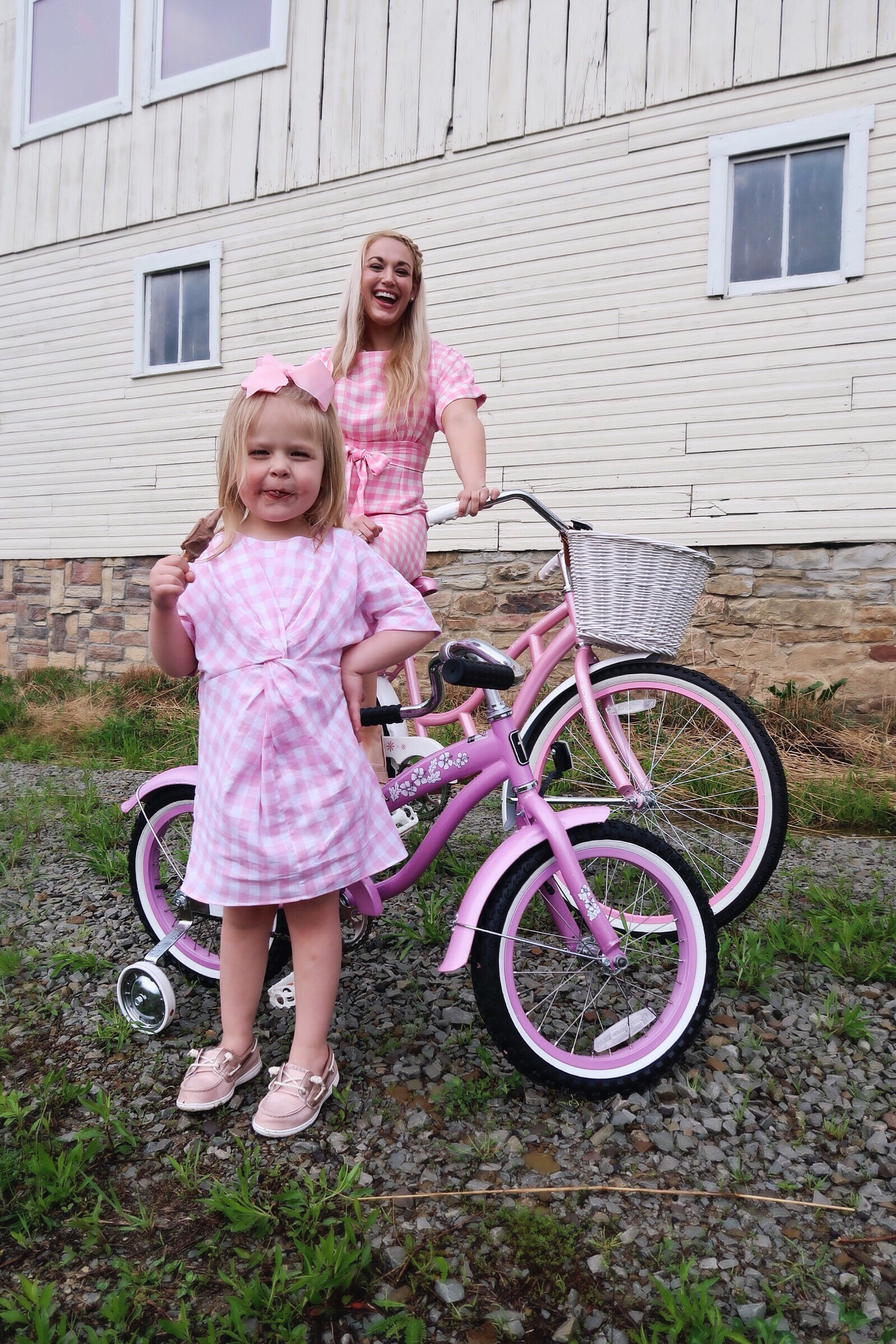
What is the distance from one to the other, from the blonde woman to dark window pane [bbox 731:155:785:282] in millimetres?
4059

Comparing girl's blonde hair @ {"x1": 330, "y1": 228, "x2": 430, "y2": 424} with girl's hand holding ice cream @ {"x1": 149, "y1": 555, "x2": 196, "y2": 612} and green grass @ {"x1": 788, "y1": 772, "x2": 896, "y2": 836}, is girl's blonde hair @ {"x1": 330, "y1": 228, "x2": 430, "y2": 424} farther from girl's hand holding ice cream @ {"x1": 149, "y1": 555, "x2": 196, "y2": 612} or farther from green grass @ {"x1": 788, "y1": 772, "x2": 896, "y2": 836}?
green grass @ {"x1": 788, "y1": 772, "x2": 896, "y2": 836}

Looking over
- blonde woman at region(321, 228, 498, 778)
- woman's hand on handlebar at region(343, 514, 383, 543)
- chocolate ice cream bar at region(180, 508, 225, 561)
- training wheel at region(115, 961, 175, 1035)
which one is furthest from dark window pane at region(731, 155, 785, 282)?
training wheel at region(115, 961, 175, 1035)

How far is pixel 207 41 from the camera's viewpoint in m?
7.47

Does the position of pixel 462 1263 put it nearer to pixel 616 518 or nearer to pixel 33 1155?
pixel 33 1155

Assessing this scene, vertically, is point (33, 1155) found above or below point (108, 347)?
below

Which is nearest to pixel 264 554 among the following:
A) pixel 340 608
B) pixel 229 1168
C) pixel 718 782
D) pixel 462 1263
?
pixel 340 608

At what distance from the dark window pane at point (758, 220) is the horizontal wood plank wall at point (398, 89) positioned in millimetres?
514

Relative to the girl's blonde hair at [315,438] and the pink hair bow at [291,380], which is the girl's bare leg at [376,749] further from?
the pink hair bow at [291,380]

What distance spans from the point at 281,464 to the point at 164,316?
7.23 metres

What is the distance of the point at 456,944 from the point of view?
1677 mm

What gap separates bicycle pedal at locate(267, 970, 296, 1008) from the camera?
1.93m

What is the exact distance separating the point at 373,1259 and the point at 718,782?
7.67 feet

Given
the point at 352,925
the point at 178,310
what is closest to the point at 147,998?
the point at 352,925

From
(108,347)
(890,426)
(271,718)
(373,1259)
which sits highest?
(108,347)
